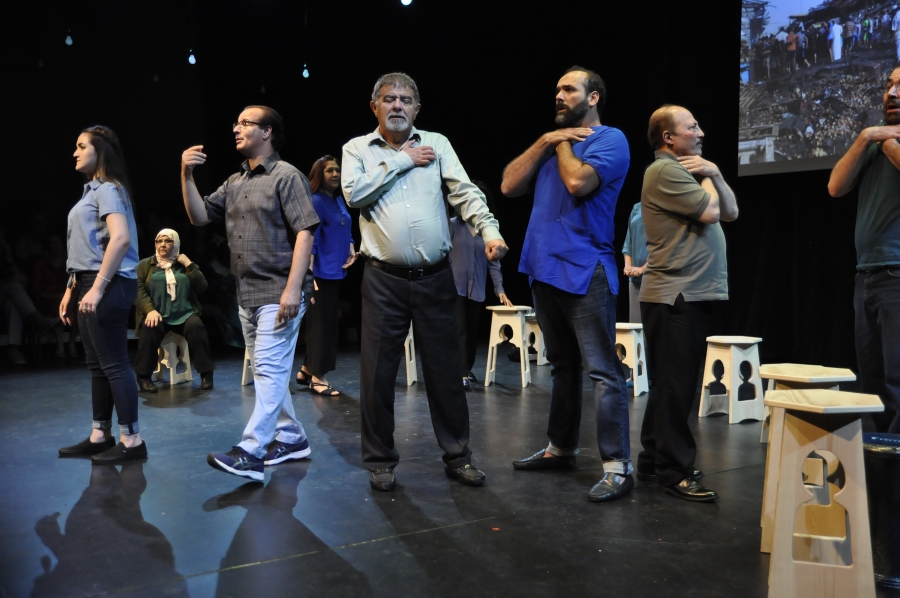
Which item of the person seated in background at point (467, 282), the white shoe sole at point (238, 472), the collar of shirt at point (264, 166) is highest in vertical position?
the collar of shirt at point (264, 166)

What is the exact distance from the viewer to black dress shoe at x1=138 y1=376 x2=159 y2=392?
16.6 feet

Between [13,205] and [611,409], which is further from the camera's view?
[13,205]

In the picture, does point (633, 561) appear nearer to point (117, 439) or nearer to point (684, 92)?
point (117, 439)

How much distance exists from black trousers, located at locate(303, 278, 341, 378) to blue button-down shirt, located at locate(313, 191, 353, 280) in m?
0.07

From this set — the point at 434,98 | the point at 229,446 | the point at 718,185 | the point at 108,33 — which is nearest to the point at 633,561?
the point at 718,185

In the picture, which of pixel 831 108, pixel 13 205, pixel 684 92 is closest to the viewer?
pixel 831 108

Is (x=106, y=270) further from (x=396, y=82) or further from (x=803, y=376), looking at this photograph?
(x=803, y=376)

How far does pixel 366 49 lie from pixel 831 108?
469cm

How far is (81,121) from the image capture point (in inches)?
305

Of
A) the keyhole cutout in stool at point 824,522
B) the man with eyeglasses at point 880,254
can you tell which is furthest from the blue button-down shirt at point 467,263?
the keyhole cutout in stool at point 824,522

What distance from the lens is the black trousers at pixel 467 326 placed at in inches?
205

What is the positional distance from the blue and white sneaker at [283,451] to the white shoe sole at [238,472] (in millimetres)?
307

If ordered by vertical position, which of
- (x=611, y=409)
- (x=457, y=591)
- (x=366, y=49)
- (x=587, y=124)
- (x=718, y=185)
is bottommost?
(x=457, y=591)

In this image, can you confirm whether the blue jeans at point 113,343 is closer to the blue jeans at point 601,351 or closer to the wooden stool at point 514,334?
the blue jeans at point 601,351
